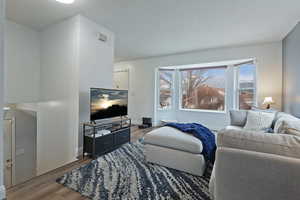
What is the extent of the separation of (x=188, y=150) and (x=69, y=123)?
2.15m

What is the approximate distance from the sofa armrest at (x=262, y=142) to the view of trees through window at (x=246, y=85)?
12.3 feet

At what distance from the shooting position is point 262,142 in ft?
3.40

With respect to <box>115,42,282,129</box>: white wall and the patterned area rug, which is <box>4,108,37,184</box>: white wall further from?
<box>115,42,282,129</box>: white wall

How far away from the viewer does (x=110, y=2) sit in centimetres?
230

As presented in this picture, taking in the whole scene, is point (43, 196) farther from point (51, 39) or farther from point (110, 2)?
point (51, 39)

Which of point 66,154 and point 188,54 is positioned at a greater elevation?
point 188,54

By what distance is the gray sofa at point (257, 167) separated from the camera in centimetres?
88

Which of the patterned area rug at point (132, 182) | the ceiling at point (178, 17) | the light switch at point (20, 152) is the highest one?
the ceiling at point (178, 17)

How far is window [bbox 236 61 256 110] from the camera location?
166 inches

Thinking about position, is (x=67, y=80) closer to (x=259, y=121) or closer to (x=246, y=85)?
(x=259, y=121)

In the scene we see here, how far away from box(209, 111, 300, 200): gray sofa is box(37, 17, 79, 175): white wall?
2464 mm

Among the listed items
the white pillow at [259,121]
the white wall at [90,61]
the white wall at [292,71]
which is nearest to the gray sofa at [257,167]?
the white pillow at [259,121]

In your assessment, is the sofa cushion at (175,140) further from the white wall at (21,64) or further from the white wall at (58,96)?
the white wall at (21,64)

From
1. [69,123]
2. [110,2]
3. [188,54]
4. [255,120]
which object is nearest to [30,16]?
[110,2]
